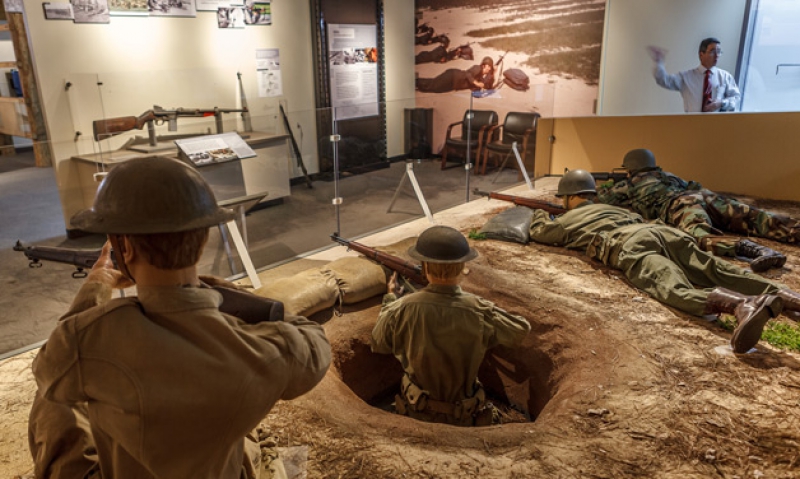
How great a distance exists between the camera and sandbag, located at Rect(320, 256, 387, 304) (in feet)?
13.9

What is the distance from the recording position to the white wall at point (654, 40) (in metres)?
8.06

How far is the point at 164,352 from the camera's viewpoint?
1304 millimetres

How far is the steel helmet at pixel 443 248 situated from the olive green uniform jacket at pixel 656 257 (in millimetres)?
1799

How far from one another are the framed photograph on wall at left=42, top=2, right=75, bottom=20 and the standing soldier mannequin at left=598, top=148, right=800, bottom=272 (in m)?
5.98

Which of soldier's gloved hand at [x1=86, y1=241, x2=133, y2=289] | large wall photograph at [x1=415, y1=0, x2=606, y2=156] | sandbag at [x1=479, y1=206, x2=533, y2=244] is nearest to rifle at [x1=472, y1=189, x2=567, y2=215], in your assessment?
sandbag at [x1=479, y1=206, x2=533, y2=244]

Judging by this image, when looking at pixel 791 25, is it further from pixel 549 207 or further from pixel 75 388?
pixel 75 388

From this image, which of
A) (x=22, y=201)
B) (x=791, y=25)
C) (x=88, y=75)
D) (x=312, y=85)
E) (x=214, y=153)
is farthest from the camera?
(x=312, y=85)

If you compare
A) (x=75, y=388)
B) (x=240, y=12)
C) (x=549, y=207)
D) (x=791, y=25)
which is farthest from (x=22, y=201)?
(x=791, y=25)

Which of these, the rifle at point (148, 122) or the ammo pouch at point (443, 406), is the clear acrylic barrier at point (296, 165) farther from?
the ammo pouch at point (443, 406)

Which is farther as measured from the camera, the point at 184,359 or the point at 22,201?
the point at 22,201

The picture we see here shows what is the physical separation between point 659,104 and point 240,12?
6.25 metres

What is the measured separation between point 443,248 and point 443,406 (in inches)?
36.2

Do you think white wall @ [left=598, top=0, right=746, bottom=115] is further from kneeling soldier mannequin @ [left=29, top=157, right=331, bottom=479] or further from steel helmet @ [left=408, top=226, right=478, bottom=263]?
kneeling soldier mannequin @ [left=29, top=157, right=331, bottom=479]

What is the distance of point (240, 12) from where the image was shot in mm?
7207
